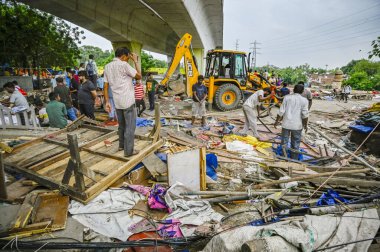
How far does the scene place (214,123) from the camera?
8984 millimetres

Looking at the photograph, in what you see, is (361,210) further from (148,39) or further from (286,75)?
(286,75)

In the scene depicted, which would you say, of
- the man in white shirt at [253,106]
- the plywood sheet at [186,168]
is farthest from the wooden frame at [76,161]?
the man in white shirt at [253,106]

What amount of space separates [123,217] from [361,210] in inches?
121

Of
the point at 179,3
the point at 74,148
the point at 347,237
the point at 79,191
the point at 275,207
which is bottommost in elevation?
the point at 275,207

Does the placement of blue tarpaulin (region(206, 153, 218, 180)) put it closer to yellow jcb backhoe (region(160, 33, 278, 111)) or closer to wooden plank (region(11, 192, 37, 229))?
wooden plank (region(11, 192, 37, 229))

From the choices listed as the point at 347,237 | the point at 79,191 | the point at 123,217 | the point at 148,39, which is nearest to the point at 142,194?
the point at 123,217

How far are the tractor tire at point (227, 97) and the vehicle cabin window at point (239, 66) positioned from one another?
0.81 m

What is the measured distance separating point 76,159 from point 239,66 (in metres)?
10.3

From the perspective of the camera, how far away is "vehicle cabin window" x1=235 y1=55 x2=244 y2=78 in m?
11.4

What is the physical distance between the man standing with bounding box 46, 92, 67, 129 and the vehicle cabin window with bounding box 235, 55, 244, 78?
8.37 meters

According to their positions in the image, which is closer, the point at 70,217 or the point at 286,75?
the point at 70,217

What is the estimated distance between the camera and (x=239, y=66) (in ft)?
38.4

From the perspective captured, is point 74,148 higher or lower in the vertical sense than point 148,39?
lower

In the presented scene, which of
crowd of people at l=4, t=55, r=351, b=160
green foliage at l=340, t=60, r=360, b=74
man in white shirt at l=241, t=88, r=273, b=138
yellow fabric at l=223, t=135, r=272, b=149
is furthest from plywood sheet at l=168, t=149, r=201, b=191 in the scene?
green foliage at l=340, t=60, r=360, b=74
